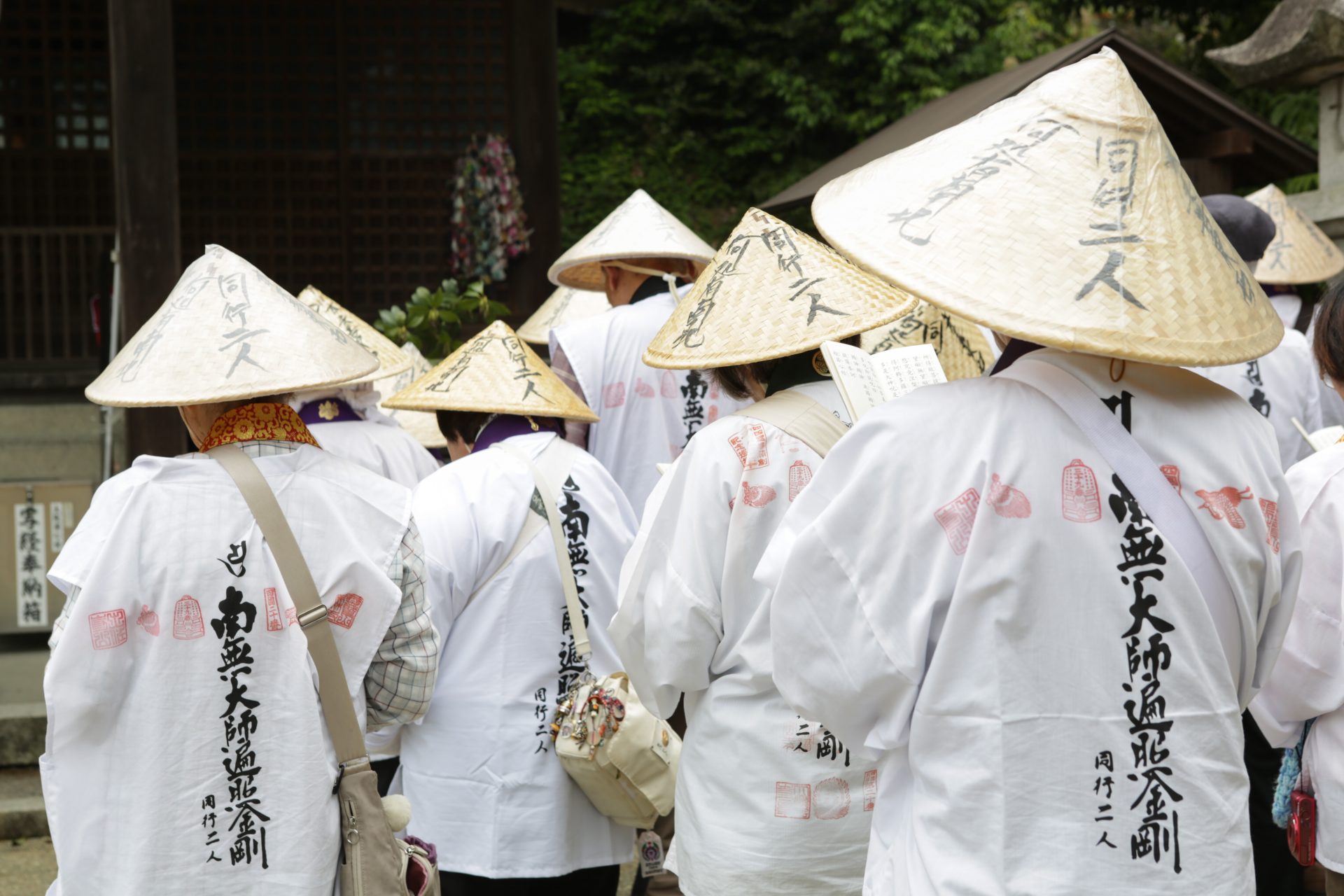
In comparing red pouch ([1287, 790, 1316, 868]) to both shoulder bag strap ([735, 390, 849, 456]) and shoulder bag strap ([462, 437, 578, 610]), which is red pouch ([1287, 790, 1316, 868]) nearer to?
shoulder bag strap ([735, 390, 849, 456])

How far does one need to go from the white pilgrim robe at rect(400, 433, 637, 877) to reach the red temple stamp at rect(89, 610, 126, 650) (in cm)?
113

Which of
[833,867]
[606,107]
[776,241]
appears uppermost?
[606,107]

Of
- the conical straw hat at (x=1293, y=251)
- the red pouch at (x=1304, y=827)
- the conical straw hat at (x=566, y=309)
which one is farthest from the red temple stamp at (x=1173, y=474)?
the conical straw hat at (x=566, y=309)

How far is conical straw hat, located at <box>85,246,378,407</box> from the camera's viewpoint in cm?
274

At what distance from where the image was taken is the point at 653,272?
18.6 feet

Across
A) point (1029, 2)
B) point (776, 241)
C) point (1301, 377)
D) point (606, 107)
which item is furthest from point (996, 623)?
point (1029, 2)

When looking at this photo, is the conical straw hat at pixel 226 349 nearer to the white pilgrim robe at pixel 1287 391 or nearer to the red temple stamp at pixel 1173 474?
the red temple stamp at pixel 1173 474

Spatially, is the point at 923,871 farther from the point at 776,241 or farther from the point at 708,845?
the point at 776,241

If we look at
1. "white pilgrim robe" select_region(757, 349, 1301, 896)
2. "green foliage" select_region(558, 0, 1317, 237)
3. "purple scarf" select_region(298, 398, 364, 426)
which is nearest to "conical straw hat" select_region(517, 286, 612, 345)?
"purple scarf" select_region(298, 398, 364, 426)

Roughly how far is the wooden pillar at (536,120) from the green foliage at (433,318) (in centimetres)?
221

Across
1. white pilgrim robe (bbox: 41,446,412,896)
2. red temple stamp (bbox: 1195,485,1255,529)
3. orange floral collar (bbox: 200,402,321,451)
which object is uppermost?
orange floral collar (bbox: 200,402,321,451)

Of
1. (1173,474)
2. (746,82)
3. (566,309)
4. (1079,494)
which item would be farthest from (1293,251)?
(746,82)

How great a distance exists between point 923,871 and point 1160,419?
0.75 meters

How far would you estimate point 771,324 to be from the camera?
3033mm
